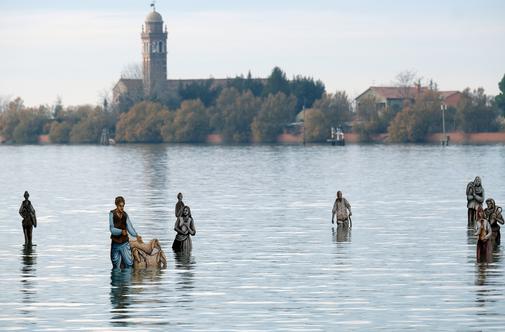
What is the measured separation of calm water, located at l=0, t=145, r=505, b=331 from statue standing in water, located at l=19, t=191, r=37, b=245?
15.7 inches

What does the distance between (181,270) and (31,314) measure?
24.0 ft

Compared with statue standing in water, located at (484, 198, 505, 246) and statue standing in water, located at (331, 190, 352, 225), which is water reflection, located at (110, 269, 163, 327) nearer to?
statue standing in water, located at (484, 198, 505, 246)

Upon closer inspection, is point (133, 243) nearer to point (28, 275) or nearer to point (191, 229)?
point (28, 275)

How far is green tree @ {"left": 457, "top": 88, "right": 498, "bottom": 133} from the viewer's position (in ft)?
610

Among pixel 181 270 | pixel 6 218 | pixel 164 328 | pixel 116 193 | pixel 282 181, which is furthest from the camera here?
pixel 282 181

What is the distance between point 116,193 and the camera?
71062 mm

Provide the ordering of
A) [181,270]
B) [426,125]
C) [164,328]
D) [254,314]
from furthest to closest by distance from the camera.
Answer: [426,125] < [181,270] < [254,314] < [164,328]

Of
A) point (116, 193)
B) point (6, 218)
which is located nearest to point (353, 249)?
point (6, 218)

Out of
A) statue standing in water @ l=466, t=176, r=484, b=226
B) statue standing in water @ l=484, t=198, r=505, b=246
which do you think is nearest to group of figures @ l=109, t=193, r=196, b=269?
statue standing in water @ l=484, t=198, r=505, b=246

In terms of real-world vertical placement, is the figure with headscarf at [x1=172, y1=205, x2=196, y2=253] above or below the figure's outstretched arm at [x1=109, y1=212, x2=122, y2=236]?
below

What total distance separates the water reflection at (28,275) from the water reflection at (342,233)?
841 centimetres

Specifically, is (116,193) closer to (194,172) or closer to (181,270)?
(194,172)

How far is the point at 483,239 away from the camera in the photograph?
103 feet

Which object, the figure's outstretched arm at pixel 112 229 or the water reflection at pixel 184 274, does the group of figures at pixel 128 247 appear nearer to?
the figure's outstretched arm at pixel 112 229
